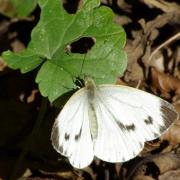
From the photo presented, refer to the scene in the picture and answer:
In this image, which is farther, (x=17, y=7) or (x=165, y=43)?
(x=165, y=43)

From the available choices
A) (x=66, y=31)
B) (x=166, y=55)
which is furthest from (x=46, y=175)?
(x=166, y=55)

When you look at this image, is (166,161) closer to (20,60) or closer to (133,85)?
(133,85)

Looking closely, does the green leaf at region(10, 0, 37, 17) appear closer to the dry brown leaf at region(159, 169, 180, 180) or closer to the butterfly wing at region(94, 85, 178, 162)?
the butterfly wing at region(94, 85, 178, 162)

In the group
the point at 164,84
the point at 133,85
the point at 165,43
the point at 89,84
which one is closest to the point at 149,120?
the point at 89,84

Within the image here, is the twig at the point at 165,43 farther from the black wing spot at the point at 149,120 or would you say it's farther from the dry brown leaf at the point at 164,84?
the black wing spot at the point at 149,120

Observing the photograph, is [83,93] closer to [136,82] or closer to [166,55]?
[136,82]

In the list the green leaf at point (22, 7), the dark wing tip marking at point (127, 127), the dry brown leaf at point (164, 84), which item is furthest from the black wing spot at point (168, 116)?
the green leaf at point (22, 7)
